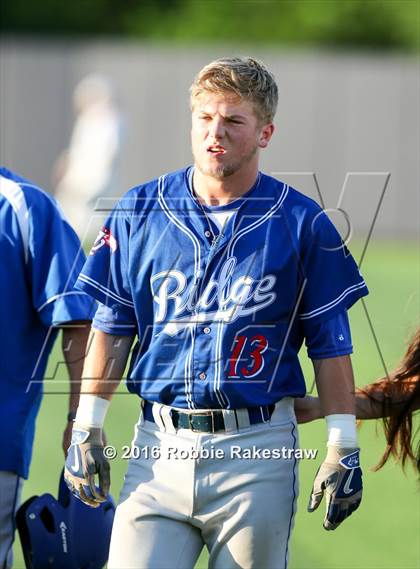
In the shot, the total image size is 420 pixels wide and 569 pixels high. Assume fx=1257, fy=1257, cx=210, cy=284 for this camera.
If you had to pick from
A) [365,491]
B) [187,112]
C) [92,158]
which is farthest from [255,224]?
[187,112]

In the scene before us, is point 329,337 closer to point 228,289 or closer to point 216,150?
point 228,289

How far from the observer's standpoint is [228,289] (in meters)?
4.00

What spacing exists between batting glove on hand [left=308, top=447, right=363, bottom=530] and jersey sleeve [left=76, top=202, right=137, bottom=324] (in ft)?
2.60

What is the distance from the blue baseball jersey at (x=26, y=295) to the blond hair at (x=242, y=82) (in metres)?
0.83

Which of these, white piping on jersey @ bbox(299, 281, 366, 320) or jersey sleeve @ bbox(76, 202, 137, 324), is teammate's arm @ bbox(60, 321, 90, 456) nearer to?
jersey sleeve @ bbox(76, 202, 137, 324)

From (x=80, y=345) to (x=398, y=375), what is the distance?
116 cm

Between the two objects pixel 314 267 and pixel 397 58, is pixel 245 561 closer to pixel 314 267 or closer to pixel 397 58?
pixel 314 267

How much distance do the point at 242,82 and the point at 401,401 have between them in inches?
53.0

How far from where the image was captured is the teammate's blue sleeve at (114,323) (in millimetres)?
4117

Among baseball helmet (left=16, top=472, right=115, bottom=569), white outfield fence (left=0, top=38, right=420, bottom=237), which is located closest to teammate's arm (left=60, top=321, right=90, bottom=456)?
baseball helmet (left=16, top=472, right=115, bottom=569)

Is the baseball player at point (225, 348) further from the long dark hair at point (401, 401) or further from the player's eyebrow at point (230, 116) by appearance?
the long dark hair at point (401, 401)

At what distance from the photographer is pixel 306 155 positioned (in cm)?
2242

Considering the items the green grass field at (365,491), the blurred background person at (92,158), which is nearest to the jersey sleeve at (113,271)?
the green grass field at (365,491)

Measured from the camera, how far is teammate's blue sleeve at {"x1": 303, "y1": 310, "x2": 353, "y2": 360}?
402 cm
